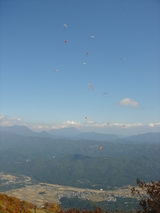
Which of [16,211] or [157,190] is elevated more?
[157,190]

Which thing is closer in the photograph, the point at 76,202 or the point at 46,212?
the point at 46,212

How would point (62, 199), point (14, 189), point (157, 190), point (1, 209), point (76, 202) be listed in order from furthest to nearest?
1. point (14, 189)
2. point (62, 199)
3. point (76, 202)
4. point (1, 209)
5. point (157, 190)

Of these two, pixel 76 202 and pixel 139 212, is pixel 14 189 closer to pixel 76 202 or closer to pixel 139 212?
pixel 76 202

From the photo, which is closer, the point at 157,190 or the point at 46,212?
the point at 157,190

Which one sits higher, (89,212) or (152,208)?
(152,208)

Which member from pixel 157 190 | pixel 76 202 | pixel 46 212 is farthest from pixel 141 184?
pixel 76 202

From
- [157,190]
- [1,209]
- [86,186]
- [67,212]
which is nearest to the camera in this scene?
[157,190]

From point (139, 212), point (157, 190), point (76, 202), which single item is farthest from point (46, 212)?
point (76, 202)

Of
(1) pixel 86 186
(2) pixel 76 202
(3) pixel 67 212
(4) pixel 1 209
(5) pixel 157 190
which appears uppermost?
(5) pixel 157 190

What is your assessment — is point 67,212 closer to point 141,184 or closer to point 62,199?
point 141,184
